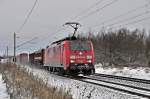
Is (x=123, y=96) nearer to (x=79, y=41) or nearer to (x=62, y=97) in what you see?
(x=62, y=97)

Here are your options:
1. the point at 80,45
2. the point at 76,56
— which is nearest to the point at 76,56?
the point at 76,56

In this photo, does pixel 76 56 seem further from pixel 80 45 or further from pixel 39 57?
pixel 39 57

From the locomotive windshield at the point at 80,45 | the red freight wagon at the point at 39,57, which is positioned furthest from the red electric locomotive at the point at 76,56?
the red freight wagon at the point at 39,57


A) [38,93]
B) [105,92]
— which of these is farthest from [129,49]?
[38,93]

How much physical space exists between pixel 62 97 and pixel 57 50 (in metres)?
20.0

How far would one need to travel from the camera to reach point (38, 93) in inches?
434

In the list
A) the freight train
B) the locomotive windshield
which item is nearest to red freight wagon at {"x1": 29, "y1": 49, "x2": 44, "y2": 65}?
the freight train

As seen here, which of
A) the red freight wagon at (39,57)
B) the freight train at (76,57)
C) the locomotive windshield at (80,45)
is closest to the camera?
the freight train at (76,57)

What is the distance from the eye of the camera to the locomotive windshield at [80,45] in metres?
26.9

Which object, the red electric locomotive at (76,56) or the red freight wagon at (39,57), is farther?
the red freight wagon at (39,57)

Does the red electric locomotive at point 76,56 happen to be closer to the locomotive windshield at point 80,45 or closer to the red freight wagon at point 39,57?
the locomotive windshield at point 80,45

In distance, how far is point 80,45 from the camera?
89.2ft

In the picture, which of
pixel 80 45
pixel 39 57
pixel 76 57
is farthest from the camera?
pixel 39 57

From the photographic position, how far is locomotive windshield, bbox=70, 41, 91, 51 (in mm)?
26942
